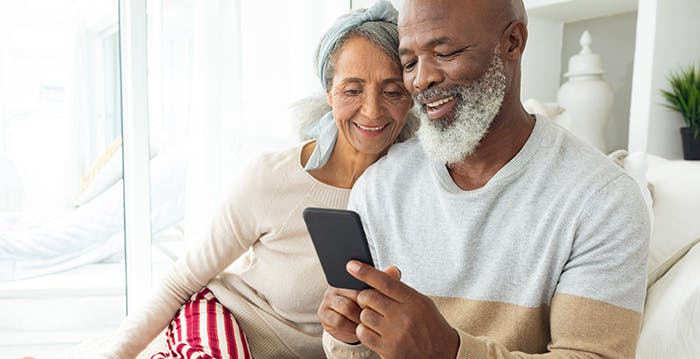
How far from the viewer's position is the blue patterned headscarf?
4.18 ft

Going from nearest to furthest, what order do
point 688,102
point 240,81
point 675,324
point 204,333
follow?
point 675,324
point 204,333
point 688,102
point 240,81

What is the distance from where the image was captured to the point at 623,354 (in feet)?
3.01

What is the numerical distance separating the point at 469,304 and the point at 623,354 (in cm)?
25

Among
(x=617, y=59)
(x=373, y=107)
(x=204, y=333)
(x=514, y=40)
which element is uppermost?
(x=617, y=59)

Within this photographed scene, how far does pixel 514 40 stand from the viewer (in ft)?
3.50

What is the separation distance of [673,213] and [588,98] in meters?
0.67

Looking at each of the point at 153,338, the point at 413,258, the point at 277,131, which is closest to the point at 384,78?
the point at 413,258

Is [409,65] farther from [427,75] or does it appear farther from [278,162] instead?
[278,162]

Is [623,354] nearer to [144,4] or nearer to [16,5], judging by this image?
[144,4]

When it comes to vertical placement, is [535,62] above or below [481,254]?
above

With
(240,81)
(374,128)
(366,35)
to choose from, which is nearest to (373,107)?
(374,128)

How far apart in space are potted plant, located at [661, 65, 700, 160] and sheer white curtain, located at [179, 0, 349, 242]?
1.08 m

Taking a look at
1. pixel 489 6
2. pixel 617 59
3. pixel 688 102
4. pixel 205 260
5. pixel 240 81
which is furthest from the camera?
pixel 240 81

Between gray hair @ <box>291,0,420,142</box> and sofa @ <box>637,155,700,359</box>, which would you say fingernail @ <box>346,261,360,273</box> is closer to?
gray hair @ <box>291,0,420,142</box>
